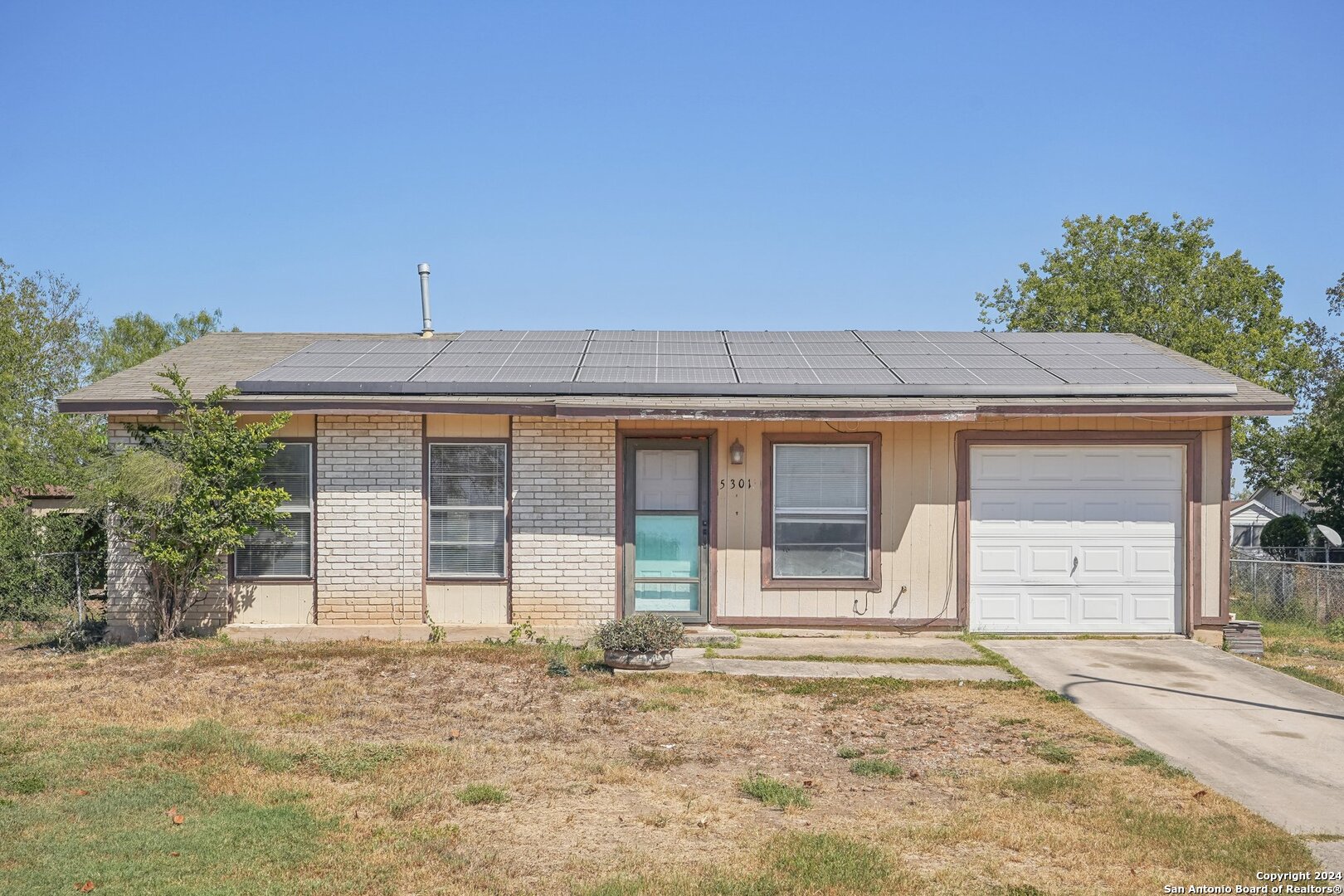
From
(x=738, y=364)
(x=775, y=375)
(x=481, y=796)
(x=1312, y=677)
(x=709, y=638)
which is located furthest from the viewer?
(x=738, y=364)

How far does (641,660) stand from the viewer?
10.1 m

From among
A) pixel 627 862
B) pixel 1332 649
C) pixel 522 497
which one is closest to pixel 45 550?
pixel 522 497

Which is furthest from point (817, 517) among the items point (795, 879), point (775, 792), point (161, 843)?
point (161, 843)

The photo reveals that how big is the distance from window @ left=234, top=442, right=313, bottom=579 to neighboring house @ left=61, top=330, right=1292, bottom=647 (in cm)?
2

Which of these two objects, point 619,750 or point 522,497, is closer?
point 619,750

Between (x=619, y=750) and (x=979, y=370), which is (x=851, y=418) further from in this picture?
(x=619, y=750)

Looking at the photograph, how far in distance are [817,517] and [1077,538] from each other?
3.11 m

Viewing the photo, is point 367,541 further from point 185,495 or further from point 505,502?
point 185,495

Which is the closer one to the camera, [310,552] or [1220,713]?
[1220,713]

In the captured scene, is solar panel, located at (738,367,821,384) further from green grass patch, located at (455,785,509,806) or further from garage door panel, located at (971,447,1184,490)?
green grass patch, located at (455,785,509,806)

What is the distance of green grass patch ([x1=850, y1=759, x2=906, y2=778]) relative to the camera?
22.8 feet

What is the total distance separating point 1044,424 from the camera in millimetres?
12297

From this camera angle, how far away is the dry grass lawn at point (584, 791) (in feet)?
17.0

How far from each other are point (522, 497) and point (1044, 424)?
6180 mm
